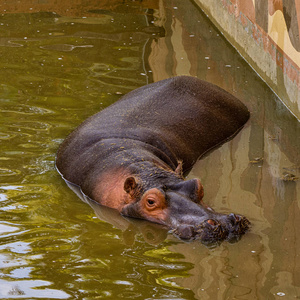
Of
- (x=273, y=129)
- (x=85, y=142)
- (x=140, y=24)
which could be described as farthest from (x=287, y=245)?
(x=140, y=24)

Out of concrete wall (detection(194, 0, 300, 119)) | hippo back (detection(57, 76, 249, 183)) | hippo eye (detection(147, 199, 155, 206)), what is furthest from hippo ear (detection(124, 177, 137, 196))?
concrete wall (detection(194, 0, 300, 119))

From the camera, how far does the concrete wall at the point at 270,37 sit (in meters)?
7.86

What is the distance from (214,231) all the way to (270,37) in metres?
4.39

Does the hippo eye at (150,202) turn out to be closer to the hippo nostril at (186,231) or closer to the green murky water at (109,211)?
the green murky water at (109,211)

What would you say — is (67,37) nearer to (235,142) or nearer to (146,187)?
Answer: (235,142)

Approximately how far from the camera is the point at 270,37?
28.9 feet

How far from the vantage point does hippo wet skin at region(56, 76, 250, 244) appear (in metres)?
5.26

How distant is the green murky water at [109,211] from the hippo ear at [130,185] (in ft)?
0.78

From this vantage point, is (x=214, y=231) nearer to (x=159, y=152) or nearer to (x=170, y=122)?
(x=159, y=152)

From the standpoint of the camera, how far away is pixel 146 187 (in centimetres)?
554

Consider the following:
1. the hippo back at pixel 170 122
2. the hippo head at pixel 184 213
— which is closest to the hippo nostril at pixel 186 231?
the hippo head at pixel 184 213

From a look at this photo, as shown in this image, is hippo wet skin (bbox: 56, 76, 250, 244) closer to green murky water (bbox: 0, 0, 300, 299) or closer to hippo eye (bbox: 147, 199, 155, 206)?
hippo eye (bbox: 147, 199, 155, 206)

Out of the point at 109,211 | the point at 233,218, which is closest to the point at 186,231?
the point at 233,218

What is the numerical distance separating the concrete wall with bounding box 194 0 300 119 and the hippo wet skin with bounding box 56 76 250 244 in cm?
69
